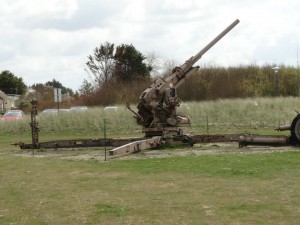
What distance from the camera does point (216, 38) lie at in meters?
17.8

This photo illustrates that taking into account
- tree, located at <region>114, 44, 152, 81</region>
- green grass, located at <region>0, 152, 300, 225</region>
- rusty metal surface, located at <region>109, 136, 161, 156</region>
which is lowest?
green grass, located at <region>0, 152, 300, 225</region>

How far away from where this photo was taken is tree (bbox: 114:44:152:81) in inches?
2109

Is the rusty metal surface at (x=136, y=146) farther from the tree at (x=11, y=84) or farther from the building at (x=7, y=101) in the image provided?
A: the tree at (x=11, y=84)

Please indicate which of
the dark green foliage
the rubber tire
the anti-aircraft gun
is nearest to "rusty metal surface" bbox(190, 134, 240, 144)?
the anti-aircraft gun

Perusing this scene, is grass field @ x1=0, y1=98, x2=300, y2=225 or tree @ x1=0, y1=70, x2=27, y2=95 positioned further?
tree @ x1=0, y1=70, x2=27, y2=95

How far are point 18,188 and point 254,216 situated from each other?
4738mm

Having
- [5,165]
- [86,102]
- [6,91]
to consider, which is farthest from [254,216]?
[6,91]

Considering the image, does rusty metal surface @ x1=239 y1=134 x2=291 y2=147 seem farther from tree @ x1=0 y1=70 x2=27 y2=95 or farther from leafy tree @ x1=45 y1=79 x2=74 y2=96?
leafy tree @ x1=45 y1=79 x2=74 y2=96

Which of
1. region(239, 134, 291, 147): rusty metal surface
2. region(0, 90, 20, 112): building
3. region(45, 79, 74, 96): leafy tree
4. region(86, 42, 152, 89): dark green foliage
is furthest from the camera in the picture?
region(45, 79, 74, 96): leafy tree

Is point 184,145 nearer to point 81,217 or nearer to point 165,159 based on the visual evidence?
point 165,159

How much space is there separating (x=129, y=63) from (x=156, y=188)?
45.2 metres

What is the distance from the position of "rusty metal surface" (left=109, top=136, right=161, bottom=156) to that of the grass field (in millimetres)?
408

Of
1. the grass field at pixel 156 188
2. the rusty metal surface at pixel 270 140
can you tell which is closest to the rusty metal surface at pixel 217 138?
the grass field at pixel 156 188

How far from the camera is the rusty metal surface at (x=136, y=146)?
13695 mm
